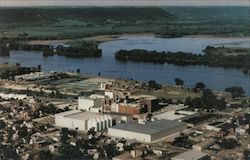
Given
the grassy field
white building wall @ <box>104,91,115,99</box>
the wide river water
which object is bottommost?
the wide river water

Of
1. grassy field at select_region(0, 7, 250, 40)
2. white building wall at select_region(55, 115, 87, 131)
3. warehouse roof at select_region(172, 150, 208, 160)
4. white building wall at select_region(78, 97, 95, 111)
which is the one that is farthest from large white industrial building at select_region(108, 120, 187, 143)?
grassy field at select_region(0, 7, 250, 40)

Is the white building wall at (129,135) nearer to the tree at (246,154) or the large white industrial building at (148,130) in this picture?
the large white industrial building at (148,130)

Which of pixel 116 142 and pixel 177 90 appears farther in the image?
pixel 177 90

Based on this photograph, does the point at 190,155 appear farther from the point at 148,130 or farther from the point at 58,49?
the point at 58,49

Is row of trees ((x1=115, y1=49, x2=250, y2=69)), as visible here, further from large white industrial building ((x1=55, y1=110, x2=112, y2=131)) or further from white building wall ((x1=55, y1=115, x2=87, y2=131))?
white building wall ((x1=55, y1=115, x2=87, y2=131))

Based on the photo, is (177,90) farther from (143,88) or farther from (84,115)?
(84,115)

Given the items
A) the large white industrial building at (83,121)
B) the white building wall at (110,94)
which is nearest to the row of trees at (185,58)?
the white building wall at (110,94)

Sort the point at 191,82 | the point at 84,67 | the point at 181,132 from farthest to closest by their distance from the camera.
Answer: the point at 84,67 < the point at 191,82 < the point at 181,132

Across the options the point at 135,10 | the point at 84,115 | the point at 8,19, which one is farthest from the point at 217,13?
the point at 84,115
